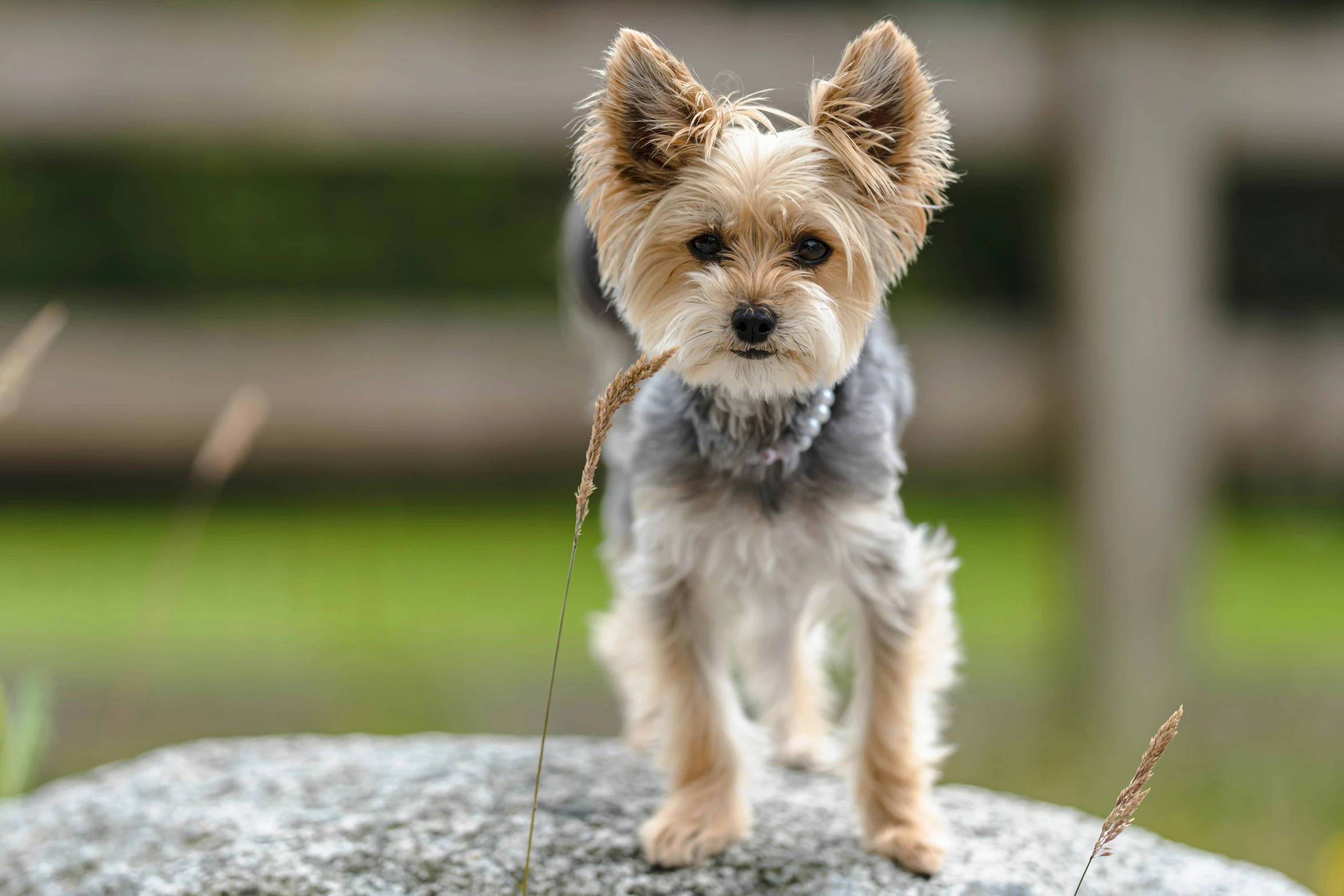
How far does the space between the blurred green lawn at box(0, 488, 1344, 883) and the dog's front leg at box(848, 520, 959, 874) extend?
2.40 metres

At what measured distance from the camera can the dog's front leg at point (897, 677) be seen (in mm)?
3277

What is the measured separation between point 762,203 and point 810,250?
0.17 m

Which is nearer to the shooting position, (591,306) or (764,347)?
(764,347)

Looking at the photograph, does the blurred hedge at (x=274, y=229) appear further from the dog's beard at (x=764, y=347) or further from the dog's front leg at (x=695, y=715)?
the dog's beard at (x=764, y=347)

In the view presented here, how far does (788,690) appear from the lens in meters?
4.18

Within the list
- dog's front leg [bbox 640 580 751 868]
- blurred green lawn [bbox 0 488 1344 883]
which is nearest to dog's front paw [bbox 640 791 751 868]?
dog's front leg [bbox 640 580 751 868]

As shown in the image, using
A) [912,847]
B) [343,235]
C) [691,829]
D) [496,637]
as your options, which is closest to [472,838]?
[691,829]

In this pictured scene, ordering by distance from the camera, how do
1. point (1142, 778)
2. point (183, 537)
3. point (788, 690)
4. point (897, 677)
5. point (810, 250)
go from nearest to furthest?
point (1142, 778)
point (810, 250)
point (897, 677)
point (788, 690)
point (183, 537)

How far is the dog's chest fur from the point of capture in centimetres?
316

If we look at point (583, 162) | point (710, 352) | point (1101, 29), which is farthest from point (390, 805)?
point (1101, 29)

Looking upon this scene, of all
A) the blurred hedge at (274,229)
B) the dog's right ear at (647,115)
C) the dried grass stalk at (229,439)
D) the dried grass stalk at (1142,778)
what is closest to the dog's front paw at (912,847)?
the dried grass stalk at (1142,778)

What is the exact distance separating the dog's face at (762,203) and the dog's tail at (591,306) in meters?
0.92

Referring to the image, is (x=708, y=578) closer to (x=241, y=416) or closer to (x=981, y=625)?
(x=241, y=416)

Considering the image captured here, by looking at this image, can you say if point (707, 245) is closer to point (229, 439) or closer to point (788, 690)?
point (229, 439)
